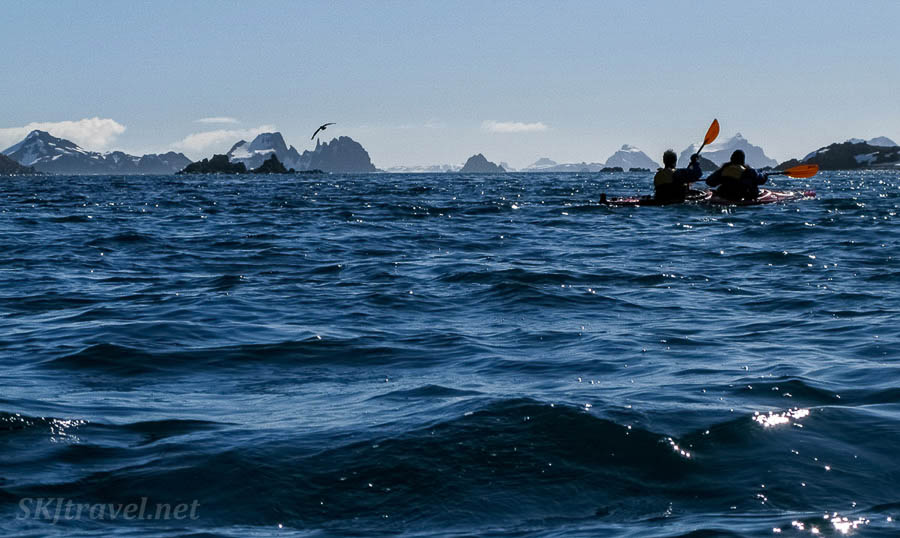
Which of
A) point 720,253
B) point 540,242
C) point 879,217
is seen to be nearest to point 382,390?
point 720,253

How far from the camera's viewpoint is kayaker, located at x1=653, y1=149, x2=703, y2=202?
23766 mm

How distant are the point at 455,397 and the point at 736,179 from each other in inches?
790

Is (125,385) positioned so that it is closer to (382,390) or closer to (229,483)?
(382,390)

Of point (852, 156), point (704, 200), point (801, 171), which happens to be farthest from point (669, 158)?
point (852, 156)

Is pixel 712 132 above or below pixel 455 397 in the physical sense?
above

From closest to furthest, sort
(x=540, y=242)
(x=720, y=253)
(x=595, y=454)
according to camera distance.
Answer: (x=595, y=454)
(x=720, y=253)
(x=540, y=242)

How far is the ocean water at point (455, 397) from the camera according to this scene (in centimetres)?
420

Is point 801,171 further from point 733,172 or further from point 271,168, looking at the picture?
point 271,168

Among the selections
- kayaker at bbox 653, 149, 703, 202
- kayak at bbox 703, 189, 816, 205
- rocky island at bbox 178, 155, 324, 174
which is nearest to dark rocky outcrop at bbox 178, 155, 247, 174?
rocky island at bbox 178, 155, 324, 174

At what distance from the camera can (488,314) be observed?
9.95 m

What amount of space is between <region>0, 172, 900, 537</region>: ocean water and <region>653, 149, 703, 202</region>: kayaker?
944 centimetres

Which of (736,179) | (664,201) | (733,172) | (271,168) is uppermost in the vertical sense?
(271,168)

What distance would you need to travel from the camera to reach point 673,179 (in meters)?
24.2

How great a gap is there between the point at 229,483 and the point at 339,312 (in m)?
5.56
